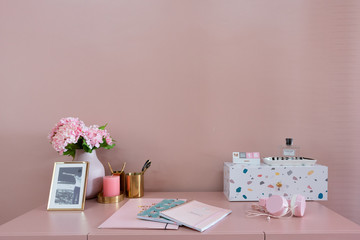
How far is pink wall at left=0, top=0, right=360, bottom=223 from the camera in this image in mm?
1158

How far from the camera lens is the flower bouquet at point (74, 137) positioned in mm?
934

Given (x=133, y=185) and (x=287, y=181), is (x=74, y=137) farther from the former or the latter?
(x=287, y=181)

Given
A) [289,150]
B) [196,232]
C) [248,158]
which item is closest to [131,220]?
[196,232]

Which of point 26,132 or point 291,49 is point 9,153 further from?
point 291,49

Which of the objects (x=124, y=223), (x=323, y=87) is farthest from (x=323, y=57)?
(x=124, y=223)

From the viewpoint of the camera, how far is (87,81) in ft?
3.83

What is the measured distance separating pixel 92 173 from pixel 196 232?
21.4 inches

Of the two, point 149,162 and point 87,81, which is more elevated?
point 87,81

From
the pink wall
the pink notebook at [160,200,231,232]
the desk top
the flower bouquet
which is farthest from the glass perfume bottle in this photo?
the flower bouquet

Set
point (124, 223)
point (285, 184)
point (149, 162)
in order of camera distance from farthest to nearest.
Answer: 1. point (149, 162)
2. point (285, 184)
3. point (124, 223)

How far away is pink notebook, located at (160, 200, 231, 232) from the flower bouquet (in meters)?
0.45

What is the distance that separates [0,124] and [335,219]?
1543 millimetres

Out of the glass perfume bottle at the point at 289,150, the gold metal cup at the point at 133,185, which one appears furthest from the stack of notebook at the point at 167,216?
the glass perfume bottle at the point at 289,150

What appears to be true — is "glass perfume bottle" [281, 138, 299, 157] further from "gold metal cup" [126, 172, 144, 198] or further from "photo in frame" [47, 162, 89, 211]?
"photo in frame" [47, 162, 89, 211]
